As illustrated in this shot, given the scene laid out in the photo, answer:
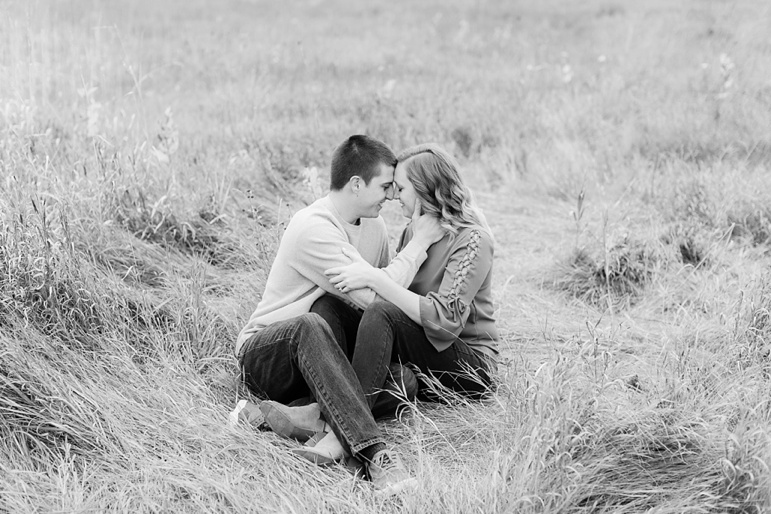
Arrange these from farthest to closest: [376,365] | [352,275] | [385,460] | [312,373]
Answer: [352,275]
[376,365]
[312,373]
[385,460]

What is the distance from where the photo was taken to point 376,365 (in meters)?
2.96

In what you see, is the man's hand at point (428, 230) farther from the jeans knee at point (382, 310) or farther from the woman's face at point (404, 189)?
the jeans knee at point (382, 310)

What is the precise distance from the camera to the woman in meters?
2.99

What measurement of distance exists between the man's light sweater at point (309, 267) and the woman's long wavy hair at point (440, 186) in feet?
0.54

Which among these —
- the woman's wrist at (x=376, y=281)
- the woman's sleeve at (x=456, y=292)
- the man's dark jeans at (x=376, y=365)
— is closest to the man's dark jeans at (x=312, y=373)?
the man's dark jeans at (x=376, y=365)

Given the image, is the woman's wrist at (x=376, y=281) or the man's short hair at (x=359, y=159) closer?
the woman's wrist at (x=376, y=281)

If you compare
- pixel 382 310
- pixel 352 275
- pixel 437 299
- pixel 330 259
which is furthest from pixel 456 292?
pixel 330 259

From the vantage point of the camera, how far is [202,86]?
8.38 metres

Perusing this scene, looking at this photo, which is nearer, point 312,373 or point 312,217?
point 312,373

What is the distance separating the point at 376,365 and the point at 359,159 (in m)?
0.86

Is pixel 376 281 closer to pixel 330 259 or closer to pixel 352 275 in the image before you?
pixel 352 275

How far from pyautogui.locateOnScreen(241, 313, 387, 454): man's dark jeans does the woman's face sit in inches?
26.0

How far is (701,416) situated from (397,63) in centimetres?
761

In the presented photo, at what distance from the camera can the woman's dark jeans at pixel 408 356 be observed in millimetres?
2959
